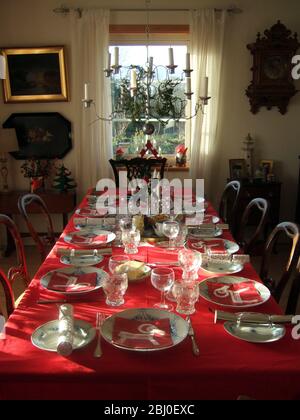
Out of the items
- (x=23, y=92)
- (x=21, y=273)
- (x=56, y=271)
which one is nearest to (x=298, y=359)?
Answer: (x=56, y=271)

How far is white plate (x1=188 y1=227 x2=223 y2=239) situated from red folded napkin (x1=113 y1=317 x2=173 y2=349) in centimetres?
98

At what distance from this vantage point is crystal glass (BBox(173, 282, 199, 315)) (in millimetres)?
1364

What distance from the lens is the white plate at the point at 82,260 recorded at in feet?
5.92

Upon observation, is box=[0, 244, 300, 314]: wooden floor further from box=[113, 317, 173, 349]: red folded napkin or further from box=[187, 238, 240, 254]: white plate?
box=[113, 317, 173, 349]: red folded napkin

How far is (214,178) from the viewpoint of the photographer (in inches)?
168

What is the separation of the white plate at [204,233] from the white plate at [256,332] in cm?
97

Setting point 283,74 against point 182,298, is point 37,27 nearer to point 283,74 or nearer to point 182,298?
point 283,74

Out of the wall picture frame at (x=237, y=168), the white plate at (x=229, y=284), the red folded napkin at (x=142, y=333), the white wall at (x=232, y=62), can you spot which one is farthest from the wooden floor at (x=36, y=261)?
the red folded napkin at (x=142, y=333)

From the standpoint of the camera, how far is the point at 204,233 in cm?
227

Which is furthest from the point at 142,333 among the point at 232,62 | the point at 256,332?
the point at 232,62

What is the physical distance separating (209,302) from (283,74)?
323 centimetres

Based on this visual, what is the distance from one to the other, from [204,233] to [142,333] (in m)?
1.13

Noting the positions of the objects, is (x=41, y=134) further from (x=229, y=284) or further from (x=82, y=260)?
(x=229, y=284)

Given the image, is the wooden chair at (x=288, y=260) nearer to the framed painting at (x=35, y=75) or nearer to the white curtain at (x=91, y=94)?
the white curtain at (x=91, y=94)
